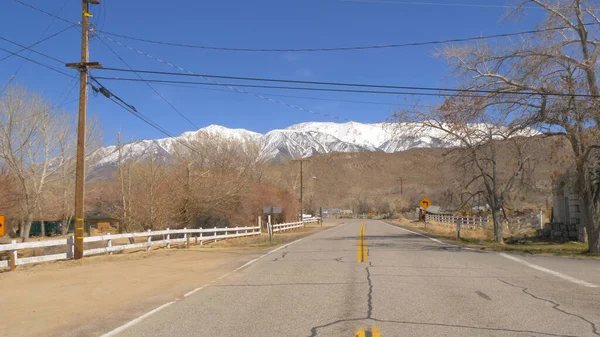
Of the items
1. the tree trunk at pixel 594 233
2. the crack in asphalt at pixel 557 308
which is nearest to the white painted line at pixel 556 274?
the crack in asphalt at pixel 557 308

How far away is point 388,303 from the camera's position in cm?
963

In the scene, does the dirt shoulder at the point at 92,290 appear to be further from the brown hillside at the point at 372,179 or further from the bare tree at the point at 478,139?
the brown hillside at the point at 372,179

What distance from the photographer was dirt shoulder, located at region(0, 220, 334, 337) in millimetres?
8648

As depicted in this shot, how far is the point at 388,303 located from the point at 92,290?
6.90m

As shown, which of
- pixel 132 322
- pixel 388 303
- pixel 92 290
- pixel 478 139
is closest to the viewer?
pixel 132 322

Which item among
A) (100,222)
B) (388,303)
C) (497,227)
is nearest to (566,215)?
(497,227)

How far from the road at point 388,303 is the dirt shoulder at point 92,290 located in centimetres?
71

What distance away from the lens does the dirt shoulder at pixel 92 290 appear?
8.65 meters

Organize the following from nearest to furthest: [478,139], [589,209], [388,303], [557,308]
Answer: [557,308]
[388,303]
[589,209]
[478,139]

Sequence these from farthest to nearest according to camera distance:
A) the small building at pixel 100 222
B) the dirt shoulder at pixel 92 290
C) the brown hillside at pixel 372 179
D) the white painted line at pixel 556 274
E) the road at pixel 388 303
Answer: the brown hillside at pixel 372 179
the small building at pixel 100 222
the white painted line at pixel 556 274
the dirt shoulder at pixel 92 290
the road at pixel 388 303

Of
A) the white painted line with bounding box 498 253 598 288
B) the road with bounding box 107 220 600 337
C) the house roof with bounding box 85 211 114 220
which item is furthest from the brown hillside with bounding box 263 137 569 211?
the road with bounding box 107 220 600 337

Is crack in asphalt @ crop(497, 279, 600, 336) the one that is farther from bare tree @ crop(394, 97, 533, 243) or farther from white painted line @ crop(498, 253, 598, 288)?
bare tree @ crop(394, 97, 533, 243)

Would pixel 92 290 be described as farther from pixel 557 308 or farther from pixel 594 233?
pixel 594 233

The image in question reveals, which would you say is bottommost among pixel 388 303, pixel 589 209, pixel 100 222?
pixel 388 303
